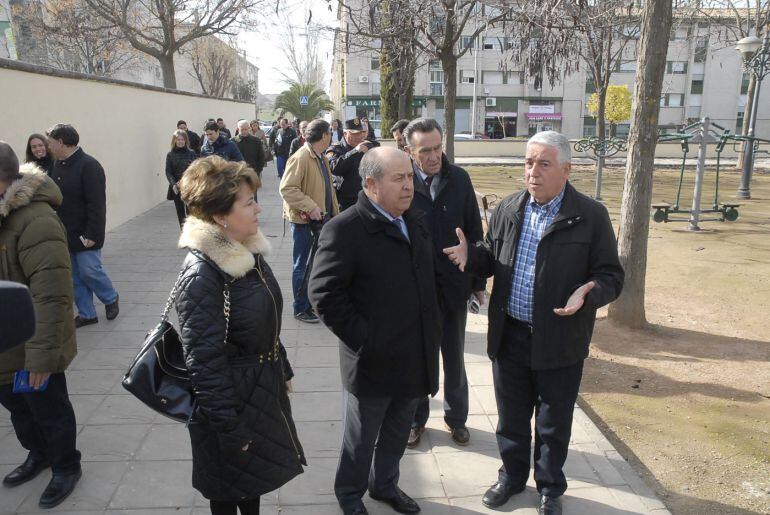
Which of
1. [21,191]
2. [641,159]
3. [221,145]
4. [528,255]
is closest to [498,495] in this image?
[528,255]

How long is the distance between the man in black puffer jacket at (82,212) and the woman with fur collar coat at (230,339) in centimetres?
372

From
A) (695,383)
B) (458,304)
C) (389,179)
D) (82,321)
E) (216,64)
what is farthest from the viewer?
(216,64)

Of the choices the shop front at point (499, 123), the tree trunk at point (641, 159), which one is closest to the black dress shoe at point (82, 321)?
the tree trunk at point (641, 159)

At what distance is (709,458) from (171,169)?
8492 millimetres

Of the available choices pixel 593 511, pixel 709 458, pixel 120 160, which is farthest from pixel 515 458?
pixel 120 160

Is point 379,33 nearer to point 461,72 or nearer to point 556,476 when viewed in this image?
point 556,476

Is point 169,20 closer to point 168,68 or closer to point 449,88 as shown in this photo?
point 168,68

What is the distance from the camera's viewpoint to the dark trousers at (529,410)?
305cm

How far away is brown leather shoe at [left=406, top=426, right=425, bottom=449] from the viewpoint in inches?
150

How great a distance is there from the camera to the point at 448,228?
3.67 m

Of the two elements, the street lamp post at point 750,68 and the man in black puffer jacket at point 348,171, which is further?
the street lamp post at point 750,68

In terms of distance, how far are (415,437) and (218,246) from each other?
2119 millimetres

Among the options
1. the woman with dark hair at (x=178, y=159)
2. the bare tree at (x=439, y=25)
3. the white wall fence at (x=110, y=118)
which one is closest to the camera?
the white wall fence at (x=110, y=118)

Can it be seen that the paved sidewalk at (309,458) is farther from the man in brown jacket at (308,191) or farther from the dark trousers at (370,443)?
the man in brown jacket at (308,191)
